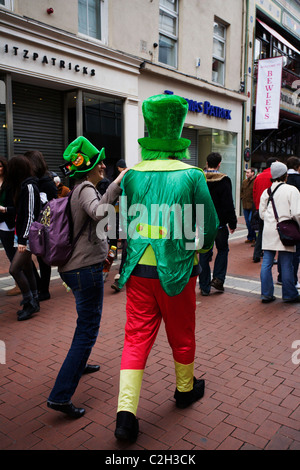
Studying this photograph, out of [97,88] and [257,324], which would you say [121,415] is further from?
[97,88]

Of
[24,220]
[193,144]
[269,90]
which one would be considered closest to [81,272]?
[24,220]

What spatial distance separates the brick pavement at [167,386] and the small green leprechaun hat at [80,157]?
174 cm

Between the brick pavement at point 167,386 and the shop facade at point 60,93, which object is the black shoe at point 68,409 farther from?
the shop facade at point 60,93

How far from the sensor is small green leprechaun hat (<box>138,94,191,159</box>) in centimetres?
257

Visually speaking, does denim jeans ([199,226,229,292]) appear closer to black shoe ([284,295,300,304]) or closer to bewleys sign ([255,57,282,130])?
black shoe ([284,295,300,304])

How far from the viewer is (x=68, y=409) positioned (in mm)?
2793

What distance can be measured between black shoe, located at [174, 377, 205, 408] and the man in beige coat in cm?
274

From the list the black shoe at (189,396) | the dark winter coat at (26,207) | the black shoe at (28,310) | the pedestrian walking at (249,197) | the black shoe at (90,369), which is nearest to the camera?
the black shoe at (189,396)

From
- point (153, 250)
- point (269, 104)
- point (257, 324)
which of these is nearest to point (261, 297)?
point (257, 324)

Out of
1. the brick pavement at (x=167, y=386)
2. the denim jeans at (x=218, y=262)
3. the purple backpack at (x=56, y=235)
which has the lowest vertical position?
the brick pavement at (x=167, y=386)

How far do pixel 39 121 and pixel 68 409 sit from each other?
28.2ft

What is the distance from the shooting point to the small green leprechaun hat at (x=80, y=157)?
9.27ft

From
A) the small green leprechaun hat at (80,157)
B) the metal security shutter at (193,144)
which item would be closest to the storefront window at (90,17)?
the metal security shutter at (193,144)

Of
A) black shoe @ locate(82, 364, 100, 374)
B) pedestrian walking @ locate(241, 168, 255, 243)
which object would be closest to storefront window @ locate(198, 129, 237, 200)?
pedestrian walking @ locate(241, 168, 255, 243)
